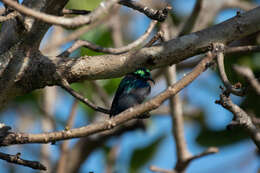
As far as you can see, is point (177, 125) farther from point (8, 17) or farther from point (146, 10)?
point (8, 17)

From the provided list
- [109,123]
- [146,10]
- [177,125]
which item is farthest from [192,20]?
[109,123]

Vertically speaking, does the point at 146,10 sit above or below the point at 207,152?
above

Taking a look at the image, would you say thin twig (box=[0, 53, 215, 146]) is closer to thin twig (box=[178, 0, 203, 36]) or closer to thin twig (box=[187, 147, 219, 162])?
thin twig (box=[187, 147, 219, 162])

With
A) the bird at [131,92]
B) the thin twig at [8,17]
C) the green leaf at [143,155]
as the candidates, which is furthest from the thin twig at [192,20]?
the thin twig at [8,17]

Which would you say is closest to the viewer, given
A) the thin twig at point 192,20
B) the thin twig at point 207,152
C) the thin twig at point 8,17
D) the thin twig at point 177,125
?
the thin twig at point 8,17

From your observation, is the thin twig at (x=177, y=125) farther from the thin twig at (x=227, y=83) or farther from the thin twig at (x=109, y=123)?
the thin twig at (x=109, y=123)

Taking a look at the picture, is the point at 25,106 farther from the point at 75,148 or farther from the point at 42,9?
the point at 42,9

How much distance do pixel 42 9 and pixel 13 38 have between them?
0.29 m

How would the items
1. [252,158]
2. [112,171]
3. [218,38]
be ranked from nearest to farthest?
[218,38], [112,171], [252,158]

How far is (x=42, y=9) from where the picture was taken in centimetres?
251

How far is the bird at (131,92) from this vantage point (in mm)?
4154

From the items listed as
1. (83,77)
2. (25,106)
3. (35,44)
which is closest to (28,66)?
(35,44)

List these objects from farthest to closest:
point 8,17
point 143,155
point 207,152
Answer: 1. point 143,155
2. point 207,152
3. point 8,17

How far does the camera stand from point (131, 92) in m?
4.39
